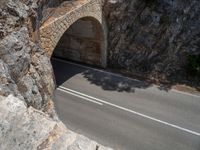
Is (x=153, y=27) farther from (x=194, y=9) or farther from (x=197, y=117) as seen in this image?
(x=197, y=117)

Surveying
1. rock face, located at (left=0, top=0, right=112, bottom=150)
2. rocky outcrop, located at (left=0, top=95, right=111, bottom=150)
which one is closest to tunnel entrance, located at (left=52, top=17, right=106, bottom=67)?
rock face, located at (left=0, top=0, right=112, bottom=150)

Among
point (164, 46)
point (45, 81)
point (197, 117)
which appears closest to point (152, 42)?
point (164, 46)

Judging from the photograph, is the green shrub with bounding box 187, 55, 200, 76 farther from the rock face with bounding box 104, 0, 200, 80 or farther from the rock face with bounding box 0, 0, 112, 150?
the rock face with bounding box 0, 0, 112, 150

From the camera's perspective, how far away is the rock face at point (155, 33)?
17.1m

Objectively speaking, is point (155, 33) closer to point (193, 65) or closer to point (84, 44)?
point (193, 65)

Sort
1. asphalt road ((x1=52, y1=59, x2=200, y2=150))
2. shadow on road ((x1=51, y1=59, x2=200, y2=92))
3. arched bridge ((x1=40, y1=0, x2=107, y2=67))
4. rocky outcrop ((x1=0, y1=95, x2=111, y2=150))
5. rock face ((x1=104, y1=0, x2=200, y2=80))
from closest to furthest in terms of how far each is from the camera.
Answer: rocky outcrop ((x1=0, y1=95, x2=111, y2=150)) < asphalt road ((x1=52, y1=59, x2=200, y2=150)) < arched bridge ((x1=40, y1=0, x2=107, y2=67)) < shadow on road ((x1=51, y1=59, x2=200, y2=92)) < rock face ((x1=104, y1=0, x2=200, y2=80))

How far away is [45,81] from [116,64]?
9.37 m

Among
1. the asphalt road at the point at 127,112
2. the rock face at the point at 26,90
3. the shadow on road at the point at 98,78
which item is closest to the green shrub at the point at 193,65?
the asphalt road at the point at 127,112

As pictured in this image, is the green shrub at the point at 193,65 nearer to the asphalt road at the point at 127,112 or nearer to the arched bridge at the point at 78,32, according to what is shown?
the asphalt road at the point at 127,112

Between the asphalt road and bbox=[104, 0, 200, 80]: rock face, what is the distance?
71.1 inches

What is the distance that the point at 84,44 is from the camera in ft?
62.0

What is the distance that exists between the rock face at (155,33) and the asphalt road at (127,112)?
1.81m

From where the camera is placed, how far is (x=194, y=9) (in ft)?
55.9

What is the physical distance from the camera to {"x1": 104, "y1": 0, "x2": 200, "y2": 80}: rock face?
672 inches
